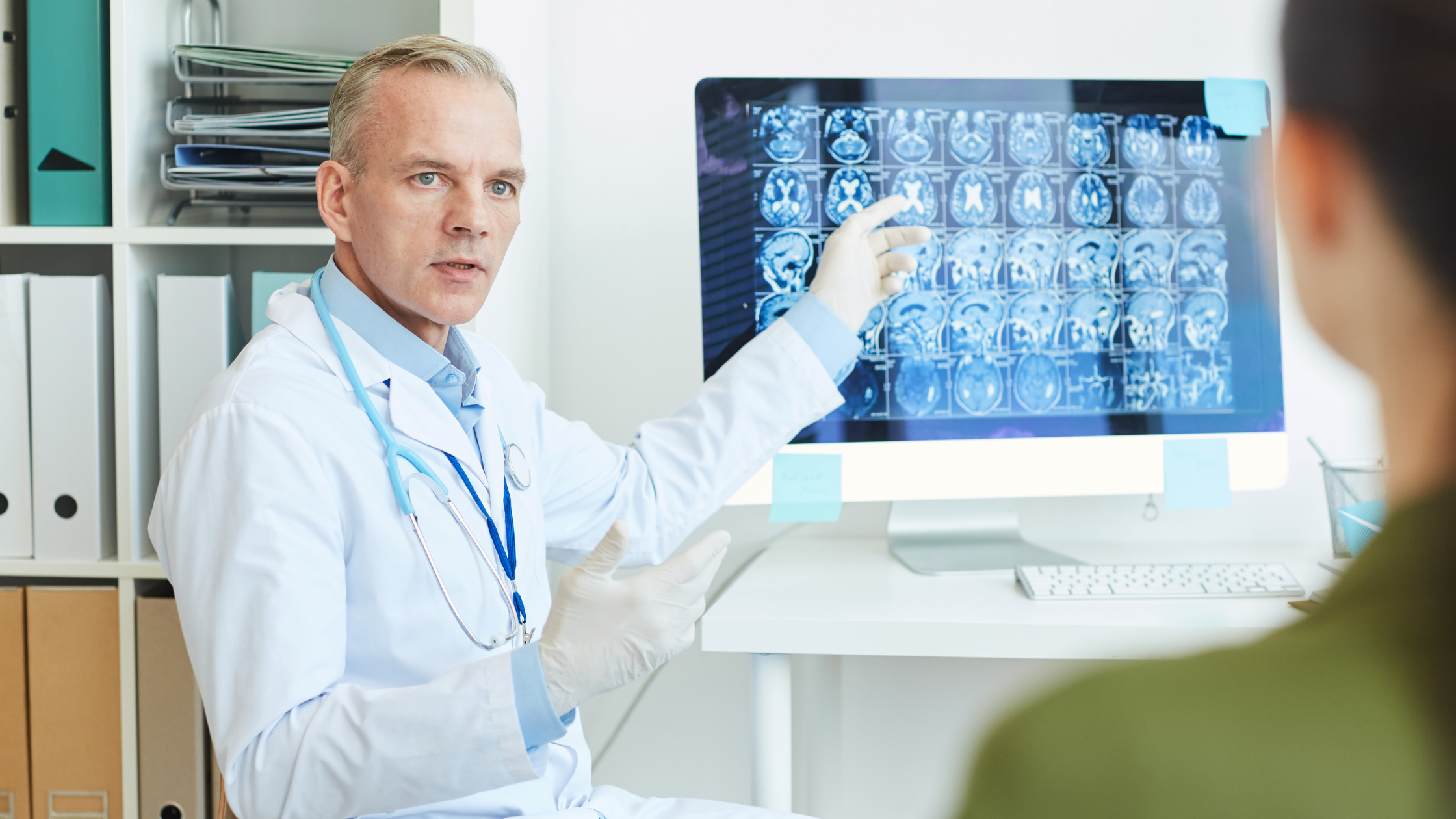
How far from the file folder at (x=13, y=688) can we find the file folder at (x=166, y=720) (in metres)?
0.14

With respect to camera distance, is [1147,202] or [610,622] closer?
[610,622]

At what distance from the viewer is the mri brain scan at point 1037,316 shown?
4.54 feet

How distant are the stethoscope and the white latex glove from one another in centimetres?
12

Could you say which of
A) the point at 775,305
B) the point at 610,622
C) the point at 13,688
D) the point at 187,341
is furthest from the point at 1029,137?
the point at 13,688

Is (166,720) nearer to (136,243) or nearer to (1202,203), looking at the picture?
(136,243)

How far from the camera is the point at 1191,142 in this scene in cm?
137

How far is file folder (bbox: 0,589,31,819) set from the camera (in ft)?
4.33

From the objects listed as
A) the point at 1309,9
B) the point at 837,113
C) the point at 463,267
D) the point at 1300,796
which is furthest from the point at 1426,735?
the point at 837,113

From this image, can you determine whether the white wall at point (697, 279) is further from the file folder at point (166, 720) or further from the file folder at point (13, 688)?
the file folder at point (13, 688)

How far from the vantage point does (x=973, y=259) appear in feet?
4.53

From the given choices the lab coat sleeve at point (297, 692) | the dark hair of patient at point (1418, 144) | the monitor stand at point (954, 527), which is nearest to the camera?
the dark hair of patient at point (1418, 144)

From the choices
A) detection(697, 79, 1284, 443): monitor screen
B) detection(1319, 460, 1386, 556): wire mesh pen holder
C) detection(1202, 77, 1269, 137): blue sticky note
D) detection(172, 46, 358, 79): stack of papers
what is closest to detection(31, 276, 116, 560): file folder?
detection(172, 46, 358, 79): stack of papers

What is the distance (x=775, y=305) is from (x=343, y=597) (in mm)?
687

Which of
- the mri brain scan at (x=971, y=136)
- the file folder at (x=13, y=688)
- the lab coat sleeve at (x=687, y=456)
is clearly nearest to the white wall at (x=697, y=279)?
the mri brain scan at (x=971, y=136)
